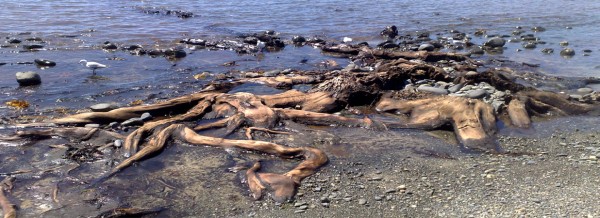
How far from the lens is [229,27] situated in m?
20.8

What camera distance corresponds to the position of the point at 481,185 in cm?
669

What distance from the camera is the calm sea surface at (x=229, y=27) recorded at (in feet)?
44.7

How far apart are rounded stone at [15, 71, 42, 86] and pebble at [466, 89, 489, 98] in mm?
9112

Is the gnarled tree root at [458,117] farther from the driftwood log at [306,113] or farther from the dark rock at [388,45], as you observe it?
the dark rock at [388,45]

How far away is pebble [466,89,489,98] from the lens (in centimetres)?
1052

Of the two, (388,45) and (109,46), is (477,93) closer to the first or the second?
(388,45)

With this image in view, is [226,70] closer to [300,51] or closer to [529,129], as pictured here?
[300,51]

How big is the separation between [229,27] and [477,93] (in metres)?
12.1

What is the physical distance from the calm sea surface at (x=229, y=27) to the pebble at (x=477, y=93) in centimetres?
417

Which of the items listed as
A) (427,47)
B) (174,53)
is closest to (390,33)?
(427,47)

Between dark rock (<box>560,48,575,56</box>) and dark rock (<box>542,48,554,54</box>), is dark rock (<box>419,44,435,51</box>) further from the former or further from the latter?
dark rock (<box>560,48,575,56</box>)

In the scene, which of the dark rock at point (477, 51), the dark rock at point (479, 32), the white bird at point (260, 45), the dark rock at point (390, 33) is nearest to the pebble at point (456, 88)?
the dark rock at point (477, 51)

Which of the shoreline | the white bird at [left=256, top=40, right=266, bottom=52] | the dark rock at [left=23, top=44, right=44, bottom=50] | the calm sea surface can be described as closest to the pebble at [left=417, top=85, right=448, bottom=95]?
the shoreline

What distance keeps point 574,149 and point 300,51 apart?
9778 mm
